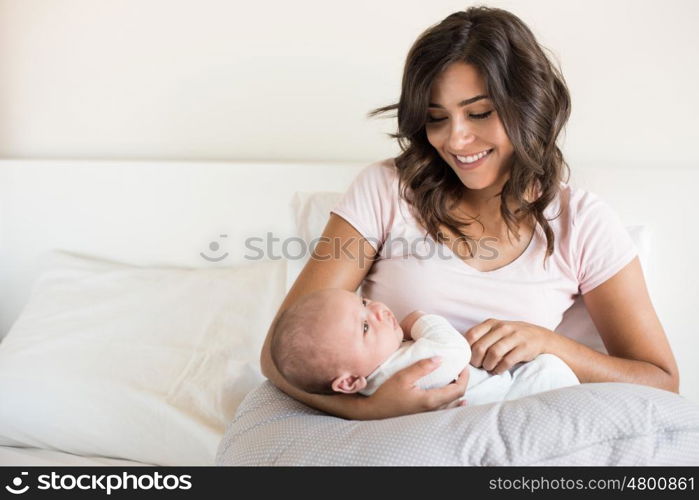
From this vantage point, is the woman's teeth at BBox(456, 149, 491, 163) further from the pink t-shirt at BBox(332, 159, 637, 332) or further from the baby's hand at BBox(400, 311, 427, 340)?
the baby's hand at BBox(400, 311, 427, 340)

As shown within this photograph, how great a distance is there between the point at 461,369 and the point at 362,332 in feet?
0.63

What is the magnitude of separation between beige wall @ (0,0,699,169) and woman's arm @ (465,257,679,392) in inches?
22.7

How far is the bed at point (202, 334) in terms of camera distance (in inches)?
45.1

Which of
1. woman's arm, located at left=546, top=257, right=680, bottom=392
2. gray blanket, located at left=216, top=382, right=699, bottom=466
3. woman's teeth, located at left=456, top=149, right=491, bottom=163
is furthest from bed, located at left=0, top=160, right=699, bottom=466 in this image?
woman's teeth, located at left=456, top=149, right=491, bottom=163

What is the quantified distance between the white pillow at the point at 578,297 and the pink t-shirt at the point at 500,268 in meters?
0.06

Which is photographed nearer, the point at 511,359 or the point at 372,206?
the point at 511,359

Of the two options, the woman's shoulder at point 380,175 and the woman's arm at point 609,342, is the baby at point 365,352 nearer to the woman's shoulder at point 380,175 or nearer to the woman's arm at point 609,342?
the woman's arm at point 609,342

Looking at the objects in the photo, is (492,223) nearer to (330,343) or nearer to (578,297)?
(578,297)

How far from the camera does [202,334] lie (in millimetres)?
1986

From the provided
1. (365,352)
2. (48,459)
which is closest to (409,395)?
(365,352)

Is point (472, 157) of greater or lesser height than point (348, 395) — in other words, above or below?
above

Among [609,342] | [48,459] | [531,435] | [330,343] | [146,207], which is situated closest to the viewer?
[531,435]
